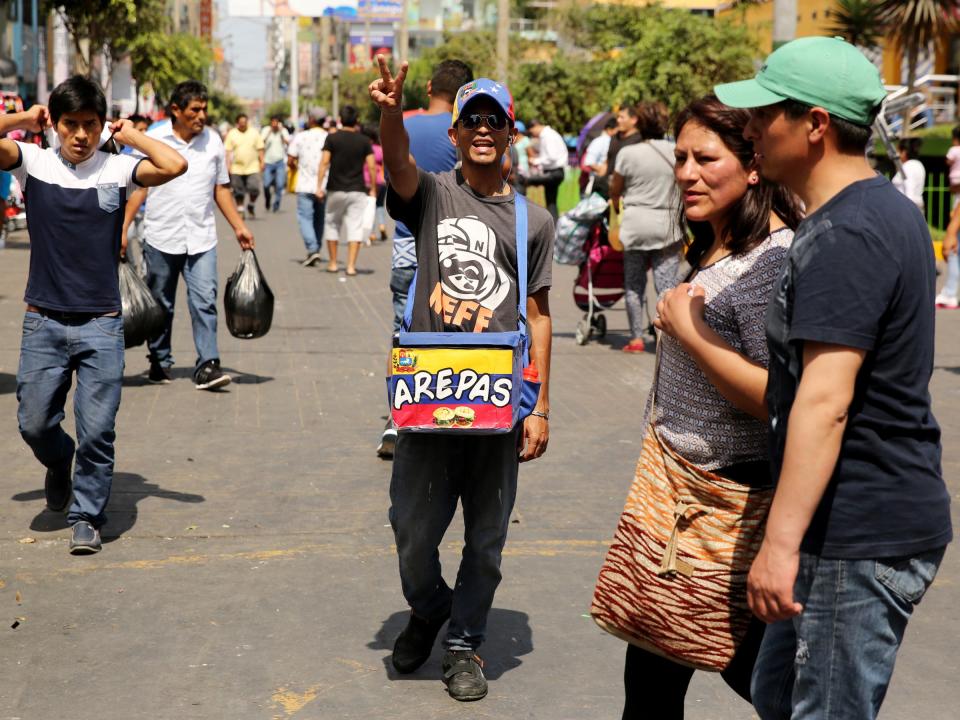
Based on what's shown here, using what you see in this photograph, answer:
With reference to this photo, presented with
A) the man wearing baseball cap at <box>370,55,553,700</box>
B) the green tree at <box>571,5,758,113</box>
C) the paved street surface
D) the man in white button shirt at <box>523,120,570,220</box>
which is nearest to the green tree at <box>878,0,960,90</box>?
the green tree at <box>571,5,758,113</box>

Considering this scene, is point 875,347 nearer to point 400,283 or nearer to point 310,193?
point 400,283

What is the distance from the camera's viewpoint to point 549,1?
258 ft

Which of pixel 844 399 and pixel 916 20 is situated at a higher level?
pixel 916 20

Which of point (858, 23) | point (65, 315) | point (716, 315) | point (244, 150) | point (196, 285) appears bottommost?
point (244, 150)

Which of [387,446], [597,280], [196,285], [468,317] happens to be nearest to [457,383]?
[468,317]

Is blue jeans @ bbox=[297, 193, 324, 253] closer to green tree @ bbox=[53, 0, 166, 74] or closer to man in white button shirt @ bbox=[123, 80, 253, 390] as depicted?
man in white button shirt @ bbox=[123, 80, 253, 390]

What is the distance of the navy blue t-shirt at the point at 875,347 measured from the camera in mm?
2625

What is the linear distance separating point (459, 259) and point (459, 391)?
408mm

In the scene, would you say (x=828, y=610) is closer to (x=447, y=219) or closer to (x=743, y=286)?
(x=743, y=286)

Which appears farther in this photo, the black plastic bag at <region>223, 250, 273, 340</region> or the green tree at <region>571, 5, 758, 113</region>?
the green tree at <region>571, 5, 758, 113</region>

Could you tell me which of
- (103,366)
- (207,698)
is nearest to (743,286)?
(207,698)

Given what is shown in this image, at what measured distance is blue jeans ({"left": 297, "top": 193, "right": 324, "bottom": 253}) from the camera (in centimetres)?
1853

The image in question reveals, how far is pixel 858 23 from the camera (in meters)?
44.9

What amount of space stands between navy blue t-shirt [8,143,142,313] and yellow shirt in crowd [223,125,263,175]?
759 inches
